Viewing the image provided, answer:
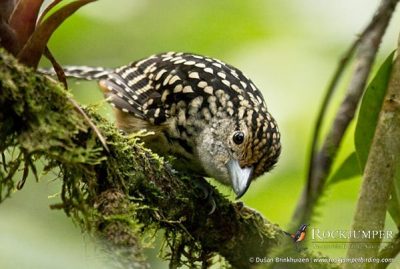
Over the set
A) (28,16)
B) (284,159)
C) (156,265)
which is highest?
(28,16)

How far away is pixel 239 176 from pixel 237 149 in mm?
155

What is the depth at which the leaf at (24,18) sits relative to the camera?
6.47ft

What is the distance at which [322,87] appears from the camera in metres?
4.36

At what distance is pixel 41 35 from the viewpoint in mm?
1970

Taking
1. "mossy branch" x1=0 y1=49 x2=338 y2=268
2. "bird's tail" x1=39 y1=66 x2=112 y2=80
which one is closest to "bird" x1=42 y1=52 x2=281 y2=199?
"bird's tail" x1=39 y1=66 x2=112 y2=80

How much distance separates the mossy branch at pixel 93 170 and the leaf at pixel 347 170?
0.50 metres

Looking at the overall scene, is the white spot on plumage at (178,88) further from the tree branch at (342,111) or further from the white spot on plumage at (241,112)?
the tree branch at (342,111)

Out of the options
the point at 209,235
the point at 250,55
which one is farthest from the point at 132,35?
the point at 209,235

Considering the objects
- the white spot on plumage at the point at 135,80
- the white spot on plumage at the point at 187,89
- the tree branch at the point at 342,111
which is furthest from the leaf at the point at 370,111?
the white spot on plumage at the point at 135,80

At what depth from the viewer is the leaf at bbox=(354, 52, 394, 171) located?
255cm

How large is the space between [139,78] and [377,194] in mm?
1894

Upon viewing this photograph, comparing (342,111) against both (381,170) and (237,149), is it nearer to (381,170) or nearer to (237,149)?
(381,170)

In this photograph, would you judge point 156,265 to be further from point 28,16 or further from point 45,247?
point 45,247

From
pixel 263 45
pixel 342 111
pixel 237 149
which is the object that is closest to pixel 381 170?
pixel 342 111
